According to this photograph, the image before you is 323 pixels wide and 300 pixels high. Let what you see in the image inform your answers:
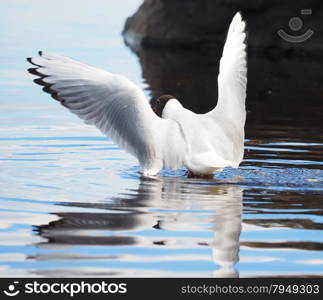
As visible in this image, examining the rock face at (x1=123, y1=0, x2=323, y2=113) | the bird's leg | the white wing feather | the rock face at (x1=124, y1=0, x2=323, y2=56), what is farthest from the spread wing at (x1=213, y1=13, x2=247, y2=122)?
the rock face at (x1=124, y1=0, x2=323, y2=56)

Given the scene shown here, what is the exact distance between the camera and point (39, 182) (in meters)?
9.05

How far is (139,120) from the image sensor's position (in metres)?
8.80

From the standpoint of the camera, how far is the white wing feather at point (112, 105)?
28.9 ft

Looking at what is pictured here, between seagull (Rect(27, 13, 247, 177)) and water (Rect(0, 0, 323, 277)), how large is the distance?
23 centimetres

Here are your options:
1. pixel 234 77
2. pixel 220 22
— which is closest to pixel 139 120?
pixel 234 77

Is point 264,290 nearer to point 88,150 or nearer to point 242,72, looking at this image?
point 242,72

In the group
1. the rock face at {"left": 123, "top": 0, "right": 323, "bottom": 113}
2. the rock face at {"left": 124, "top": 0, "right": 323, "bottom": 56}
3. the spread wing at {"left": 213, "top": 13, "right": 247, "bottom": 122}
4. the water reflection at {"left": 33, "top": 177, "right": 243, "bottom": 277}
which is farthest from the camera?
the rock face at {"left": 124, "top": 0, "right": 323, "bottom": 56}

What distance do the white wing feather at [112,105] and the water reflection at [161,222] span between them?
32 centimetres

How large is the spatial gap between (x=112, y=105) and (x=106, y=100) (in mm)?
62

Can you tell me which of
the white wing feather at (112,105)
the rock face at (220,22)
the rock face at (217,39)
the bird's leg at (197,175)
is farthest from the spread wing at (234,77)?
the rock face at (220,22)

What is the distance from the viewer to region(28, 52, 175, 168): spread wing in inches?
346

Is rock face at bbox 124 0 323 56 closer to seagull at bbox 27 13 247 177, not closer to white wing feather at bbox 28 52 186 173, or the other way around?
seagull at bbox 27 13 247 177

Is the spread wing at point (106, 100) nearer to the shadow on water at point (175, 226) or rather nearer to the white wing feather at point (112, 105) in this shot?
the white wing feather at point (112, 105)

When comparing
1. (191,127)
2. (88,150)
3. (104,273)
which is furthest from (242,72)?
(104,273)
